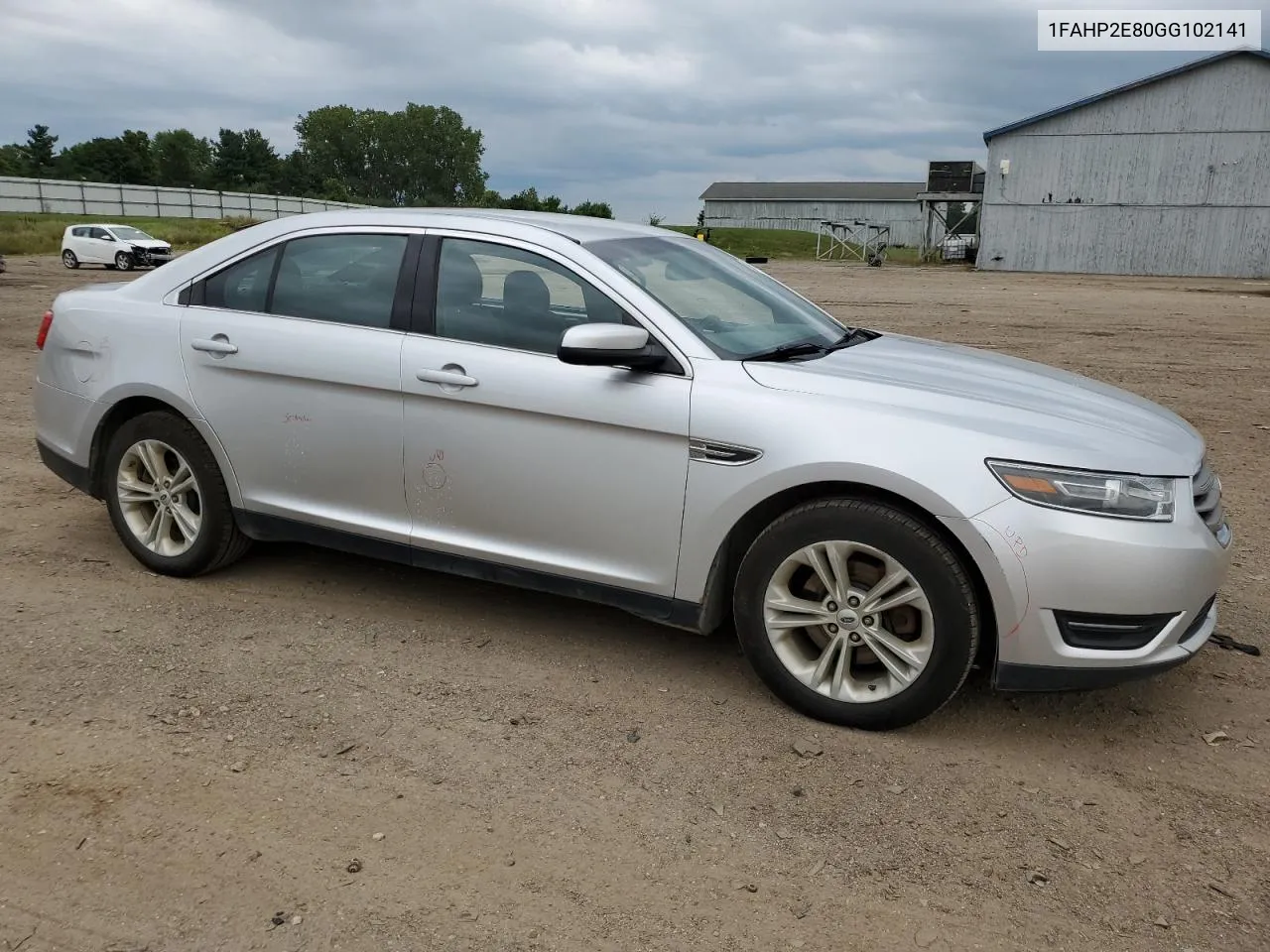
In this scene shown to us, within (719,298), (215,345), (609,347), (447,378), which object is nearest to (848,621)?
(609,347)

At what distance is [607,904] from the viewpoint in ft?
8.68

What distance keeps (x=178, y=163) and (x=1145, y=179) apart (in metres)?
100

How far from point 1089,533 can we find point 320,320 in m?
3.06

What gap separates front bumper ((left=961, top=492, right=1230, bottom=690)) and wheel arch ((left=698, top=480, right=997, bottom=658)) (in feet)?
0.28

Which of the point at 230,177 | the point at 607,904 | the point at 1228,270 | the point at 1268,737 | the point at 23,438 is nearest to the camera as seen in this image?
the point at 607,904

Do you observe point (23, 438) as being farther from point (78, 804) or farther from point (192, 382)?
point (78, 804)

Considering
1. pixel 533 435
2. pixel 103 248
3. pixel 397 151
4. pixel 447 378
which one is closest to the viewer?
pixel 533 435

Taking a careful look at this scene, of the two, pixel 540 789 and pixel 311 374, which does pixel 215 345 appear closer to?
pixel 311 374

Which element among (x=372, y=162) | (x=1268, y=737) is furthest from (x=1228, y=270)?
(x=372, y=162)

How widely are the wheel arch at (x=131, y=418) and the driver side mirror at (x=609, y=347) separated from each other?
6.02 feet

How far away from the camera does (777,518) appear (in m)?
3.55

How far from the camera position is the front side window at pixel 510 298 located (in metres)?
3.90

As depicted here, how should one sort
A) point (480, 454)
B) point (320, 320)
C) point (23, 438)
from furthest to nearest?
point (23, 438) → point (320, 320) → point (480, 454)

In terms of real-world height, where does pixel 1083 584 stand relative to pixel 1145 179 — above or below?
below
